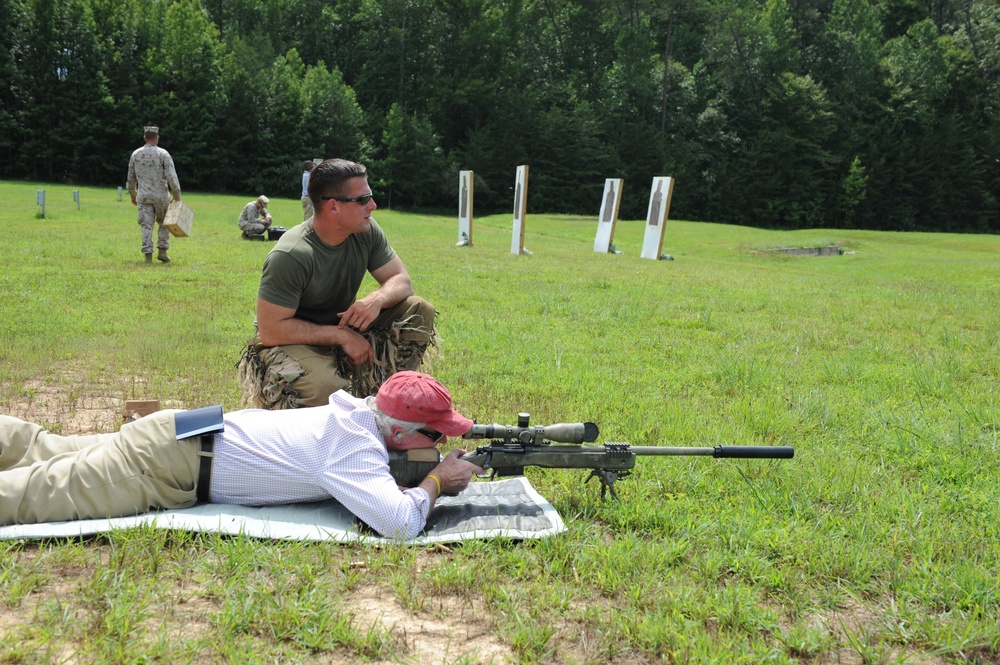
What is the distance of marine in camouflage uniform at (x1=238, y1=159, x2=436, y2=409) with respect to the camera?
4.98 metres

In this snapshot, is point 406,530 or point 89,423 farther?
point 89,423

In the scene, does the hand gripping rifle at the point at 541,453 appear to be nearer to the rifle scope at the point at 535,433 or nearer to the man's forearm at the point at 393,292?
the rifle scope at the point at 535,433

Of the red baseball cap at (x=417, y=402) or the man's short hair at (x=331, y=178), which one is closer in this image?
the red baseball cap at (x=417, y=402)

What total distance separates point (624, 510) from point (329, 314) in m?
2.34

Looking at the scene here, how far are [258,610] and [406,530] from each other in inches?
29.9

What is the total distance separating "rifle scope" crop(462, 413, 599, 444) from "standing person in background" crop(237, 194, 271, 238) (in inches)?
682

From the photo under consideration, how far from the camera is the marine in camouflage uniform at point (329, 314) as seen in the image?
4977 millimetres

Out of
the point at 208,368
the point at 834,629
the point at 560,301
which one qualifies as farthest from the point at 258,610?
the point at 560,301

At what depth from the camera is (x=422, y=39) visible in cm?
6091

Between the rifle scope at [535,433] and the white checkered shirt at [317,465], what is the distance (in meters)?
0.43

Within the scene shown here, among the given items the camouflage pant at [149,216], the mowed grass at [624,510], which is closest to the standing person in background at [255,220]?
the camouflage pant at [149,216]

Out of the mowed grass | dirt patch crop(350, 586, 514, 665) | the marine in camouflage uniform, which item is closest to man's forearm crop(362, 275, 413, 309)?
the marine in camouflage uniform

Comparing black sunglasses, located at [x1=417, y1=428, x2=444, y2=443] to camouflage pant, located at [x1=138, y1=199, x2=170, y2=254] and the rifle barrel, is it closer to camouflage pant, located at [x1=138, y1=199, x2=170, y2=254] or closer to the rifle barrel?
the rifle barrel

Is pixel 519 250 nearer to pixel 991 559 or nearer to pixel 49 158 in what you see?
pixel 991 559
